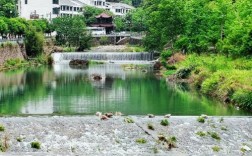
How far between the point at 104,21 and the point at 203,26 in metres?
50.2

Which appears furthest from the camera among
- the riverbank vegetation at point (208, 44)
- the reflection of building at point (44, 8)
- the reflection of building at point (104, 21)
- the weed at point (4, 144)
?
the reflection of building at point (104, 21)

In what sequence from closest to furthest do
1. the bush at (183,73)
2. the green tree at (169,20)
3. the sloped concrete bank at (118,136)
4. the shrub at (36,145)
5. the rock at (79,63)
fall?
1. the shrub at (36,145)
2. the sloped concrete bank at (118,136)
3. the bush at (183,73)
4. the green tree at (169,20)
5. the rock at (79,63)

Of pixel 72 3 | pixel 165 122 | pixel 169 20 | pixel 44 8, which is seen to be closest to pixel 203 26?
pixel 169 20

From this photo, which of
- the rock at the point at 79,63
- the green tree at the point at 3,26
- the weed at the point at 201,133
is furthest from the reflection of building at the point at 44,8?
the weed at the point at 201,133

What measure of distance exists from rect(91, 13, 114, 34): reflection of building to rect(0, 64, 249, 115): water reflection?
48797mm

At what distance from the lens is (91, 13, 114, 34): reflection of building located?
97.8 metres

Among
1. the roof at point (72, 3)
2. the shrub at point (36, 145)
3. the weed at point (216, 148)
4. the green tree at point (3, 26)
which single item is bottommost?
the weed at point (216, 148)

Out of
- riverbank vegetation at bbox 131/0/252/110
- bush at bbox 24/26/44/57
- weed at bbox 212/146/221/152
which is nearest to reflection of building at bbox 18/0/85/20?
bush at bbox 24/26/44/57

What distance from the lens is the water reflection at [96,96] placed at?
1085 inches

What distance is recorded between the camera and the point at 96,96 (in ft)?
109

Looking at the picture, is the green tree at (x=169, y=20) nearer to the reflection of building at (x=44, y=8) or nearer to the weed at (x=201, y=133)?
the reflection of building at (x=44, y=8)

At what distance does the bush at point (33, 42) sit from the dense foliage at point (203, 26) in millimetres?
13372

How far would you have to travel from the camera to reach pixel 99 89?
37.4 meters

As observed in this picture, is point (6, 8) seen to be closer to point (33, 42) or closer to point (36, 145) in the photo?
point (33, 42)
